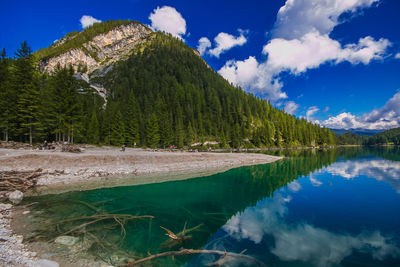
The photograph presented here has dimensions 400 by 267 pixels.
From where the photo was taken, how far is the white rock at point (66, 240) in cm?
822

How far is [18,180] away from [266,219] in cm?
2552

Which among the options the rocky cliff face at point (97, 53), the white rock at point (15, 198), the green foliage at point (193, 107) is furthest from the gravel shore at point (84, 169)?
the rocky cliff face at point (97, 53)

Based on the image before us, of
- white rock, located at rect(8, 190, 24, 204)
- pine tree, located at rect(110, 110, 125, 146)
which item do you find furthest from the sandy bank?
pine tree, located at rect(110, 110, 125, 146)

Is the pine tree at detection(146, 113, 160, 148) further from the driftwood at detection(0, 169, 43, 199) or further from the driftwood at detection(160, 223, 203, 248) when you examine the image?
the driftwood at detection(160, 223, 203, 248)

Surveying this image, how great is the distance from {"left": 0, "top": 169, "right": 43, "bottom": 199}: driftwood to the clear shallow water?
416 centimetres

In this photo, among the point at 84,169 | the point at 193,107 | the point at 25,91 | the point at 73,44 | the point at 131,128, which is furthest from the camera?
the point at 73,44

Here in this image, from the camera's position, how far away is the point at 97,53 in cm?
17450

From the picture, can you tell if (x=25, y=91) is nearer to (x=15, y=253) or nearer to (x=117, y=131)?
(x=117, y=131)

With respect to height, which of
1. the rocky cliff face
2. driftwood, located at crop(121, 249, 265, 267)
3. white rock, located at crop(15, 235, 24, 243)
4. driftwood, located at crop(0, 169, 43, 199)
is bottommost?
driftwood, located at crop(121, 249, 265, 267)

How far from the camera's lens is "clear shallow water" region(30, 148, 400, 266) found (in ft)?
28.7

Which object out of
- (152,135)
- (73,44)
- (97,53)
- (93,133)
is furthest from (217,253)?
(73,44)

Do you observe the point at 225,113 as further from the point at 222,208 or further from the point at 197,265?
the point at 197,265

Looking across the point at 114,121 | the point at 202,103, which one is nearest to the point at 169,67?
the point at 202,103

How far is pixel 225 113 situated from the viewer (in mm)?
119875
